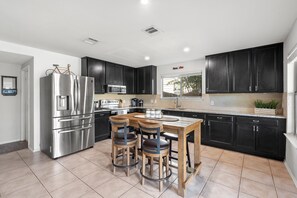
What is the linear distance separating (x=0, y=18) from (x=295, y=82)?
16.3ft

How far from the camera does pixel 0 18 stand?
7.10 ft

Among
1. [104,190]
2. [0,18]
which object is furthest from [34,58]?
[104,190]

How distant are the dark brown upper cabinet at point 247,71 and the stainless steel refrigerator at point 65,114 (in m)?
3.32

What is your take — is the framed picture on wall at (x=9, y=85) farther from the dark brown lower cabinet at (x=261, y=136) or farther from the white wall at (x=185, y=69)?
the dark brown lower cabinet at (x=261, y=136)

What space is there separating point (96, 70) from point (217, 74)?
3.47 meters

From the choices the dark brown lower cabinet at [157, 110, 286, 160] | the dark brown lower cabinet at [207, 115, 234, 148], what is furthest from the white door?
the dark brown lower cabinet at [207, 115, 234, 148]

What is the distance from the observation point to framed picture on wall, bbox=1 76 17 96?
3984 millimetres

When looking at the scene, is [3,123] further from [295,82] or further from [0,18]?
[295,82]

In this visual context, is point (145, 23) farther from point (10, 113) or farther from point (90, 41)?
point (10, 113)

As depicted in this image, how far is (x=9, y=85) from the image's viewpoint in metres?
4.09

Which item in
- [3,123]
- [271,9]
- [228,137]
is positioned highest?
[271,9]

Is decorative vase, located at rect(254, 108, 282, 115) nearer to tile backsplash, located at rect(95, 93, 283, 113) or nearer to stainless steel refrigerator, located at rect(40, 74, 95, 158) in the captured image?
tile backsplash, located at rect(95, 93, 283, 113)

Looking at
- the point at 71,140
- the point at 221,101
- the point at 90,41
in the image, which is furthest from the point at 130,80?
the point at 221,101

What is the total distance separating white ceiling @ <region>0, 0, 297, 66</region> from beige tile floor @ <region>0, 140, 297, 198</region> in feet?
8.15
